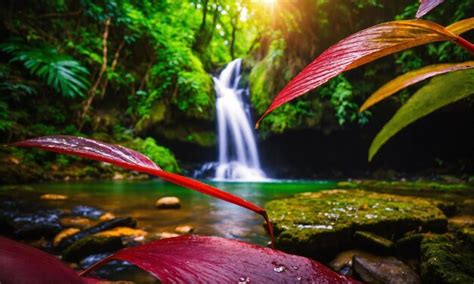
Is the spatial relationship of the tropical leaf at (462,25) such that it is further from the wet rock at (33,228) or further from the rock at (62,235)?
the wet rock at (33,228)

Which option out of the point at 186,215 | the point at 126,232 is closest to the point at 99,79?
the point at 186,215

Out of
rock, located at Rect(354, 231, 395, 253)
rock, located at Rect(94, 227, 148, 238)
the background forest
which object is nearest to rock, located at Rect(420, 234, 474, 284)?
rock, located at Rect(354, 231, 395, 253)

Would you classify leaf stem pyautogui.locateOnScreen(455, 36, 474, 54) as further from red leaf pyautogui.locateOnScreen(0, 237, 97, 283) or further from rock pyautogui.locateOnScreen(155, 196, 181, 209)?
rock pyautogui.locateOnScreen(155, 196, 181, 209)

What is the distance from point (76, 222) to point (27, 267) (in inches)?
114

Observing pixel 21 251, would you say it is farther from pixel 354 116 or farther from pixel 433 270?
pixel 354 116

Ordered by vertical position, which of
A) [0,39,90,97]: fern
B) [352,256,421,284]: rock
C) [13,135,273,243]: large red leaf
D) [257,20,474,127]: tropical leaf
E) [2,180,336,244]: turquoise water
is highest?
[0,39,90,97]: fern

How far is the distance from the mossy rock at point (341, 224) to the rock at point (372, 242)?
5cm

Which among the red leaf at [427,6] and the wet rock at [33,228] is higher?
the red leaf at [427,6]

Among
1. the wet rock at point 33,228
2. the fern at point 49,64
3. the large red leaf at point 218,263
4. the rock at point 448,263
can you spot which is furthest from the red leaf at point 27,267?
the fern at point 49,64

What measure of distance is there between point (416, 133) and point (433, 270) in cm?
1011

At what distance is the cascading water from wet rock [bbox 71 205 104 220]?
19.5ft

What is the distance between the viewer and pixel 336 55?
338 mm

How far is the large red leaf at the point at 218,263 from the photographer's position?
0.85 feet

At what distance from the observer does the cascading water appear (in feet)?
31.0
